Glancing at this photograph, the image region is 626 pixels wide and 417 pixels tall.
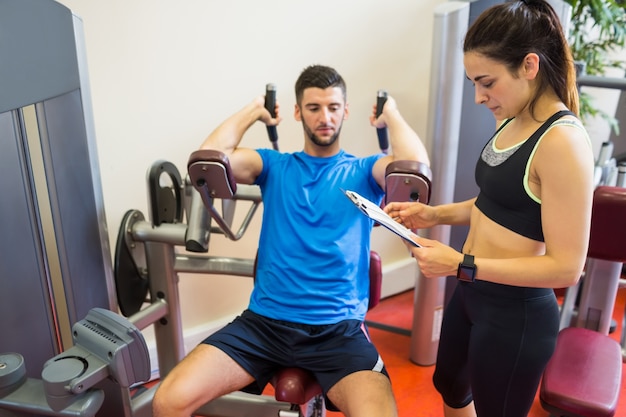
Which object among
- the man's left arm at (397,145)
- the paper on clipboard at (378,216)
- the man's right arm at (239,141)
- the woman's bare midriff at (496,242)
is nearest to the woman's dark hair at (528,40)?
the woman's bare midriff at (496,242)

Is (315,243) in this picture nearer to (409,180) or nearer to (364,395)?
(409,180)

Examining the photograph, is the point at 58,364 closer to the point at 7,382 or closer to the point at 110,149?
the point at 7,382

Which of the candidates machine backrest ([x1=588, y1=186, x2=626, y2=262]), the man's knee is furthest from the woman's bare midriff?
machine backrest ([x1=588, y1=186, x2=626, y2=262])

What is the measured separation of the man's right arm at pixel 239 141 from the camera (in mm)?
1926

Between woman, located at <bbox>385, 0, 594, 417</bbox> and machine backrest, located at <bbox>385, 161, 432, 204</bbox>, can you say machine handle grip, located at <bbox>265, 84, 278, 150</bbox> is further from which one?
woman, located at <bbox>385, 0, 594, 417</bbox>

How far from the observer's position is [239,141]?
6.46 feet

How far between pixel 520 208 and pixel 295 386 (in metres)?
0.78

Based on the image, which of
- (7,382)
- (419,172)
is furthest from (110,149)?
(419,172)

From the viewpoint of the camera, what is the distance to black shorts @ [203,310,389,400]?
1.57 metres

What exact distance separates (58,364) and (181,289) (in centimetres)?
127

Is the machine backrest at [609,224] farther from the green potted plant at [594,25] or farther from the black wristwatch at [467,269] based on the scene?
the green potted plant at [594,25]

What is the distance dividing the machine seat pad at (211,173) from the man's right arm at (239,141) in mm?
222

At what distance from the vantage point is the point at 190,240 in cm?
187

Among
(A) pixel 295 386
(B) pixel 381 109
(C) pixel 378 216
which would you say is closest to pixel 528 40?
(C) pixel 378 216
